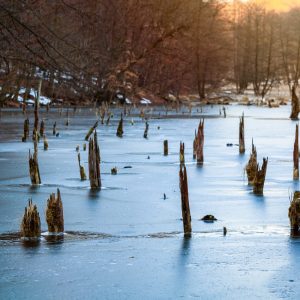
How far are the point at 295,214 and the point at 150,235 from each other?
1.99 metres

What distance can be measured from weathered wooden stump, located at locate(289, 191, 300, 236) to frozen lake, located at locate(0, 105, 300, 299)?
19cm

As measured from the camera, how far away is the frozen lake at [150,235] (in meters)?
9.25

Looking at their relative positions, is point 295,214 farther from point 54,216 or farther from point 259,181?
point 259,181

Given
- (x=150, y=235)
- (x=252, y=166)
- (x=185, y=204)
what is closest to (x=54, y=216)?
(x=150, y=235)

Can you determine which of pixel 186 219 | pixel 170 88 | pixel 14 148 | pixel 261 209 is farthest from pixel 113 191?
pixel 170 88

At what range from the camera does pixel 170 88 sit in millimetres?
73750

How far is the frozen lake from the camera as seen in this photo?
925cm

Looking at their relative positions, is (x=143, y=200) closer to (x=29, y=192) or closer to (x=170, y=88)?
(x=29, y=192)

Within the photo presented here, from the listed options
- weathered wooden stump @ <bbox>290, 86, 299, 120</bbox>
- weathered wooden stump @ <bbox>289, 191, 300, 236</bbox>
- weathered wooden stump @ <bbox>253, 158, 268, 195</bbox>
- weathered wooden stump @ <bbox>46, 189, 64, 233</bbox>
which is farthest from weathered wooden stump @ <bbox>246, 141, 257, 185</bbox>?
weathered wooden stump @ <bbox>290, 86, 299, 120</bbox>

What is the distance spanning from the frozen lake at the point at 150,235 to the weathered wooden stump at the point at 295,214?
19 cm

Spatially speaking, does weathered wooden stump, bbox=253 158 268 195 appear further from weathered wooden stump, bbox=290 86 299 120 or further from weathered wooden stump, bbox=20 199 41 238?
weathered wooden stump, bbox=290 86 299 120

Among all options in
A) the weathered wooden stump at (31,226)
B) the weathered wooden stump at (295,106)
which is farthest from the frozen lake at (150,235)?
the weathered wooden stump at (295,106)

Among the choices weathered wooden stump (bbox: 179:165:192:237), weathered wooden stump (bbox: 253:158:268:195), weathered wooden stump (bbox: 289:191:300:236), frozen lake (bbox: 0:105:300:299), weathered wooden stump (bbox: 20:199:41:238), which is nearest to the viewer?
frozen lake (bbox: 0:105:300:299)

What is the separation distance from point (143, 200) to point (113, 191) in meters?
1.07
